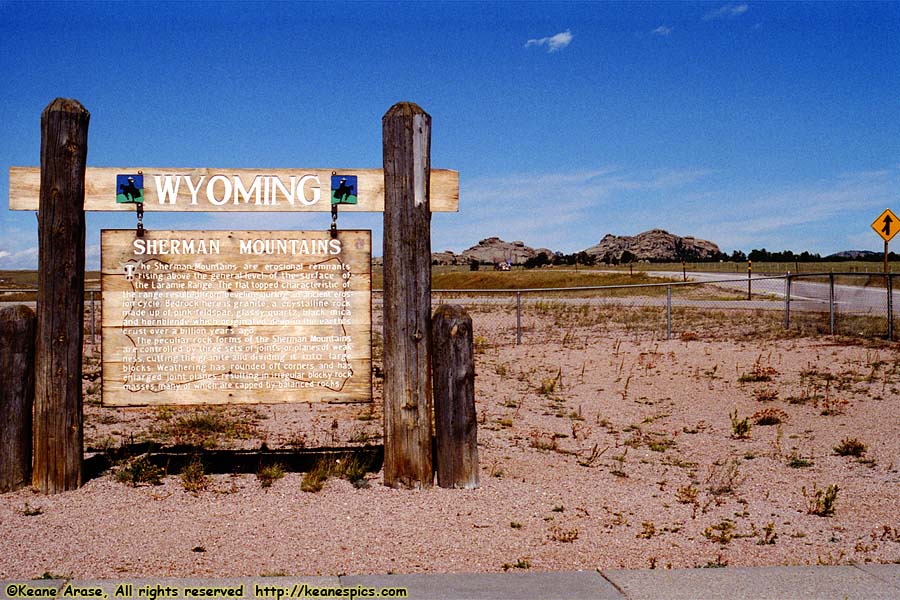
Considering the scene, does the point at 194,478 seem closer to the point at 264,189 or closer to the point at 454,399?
the point at 454,399

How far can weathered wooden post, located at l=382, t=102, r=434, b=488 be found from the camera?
22.1 feet

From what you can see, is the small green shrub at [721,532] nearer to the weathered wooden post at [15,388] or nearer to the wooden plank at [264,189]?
the wooden plank at [264,189]

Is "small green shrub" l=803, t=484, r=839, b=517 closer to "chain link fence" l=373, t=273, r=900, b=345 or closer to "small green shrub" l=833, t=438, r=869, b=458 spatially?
"small green shrub" l=833, t=438, r=869, b=458

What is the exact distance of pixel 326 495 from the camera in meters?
6.74

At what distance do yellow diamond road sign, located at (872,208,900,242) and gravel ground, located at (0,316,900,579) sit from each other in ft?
42.1

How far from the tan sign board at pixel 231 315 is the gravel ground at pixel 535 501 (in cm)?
84

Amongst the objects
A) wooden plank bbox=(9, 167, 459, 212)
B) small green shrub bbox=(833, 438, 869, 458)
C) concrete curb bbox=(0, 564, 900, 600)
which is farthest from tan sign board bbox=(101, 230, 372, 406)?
small green shrub bbox=(833, 438, 869, 458)

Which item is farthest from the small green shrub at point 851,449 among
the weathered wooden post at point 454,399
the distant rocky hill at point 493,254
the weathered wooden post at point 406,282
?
the distant rocky hill at point 493,254

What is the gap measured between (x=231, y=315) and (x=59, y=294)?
4.25ft

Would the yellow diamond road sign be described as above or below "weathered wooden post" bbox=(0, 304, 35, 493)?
above

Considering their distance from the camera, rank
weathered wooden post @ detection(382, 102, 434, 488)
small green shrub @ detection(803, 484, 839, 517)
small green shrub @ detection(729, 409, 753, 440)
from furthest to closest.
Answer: small green shrub @ detection(729, 409, 753, 440), weathered wooden post @ detection(382, 102, 434, 488), small green shrub @ detection(803, 484, 839, 517)

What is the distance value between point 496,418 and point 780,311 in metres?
16.9

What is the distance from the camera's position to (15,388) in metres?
6.56

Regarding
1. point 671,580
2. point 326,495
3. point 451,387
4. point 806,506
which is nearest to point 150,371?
point 326,495
